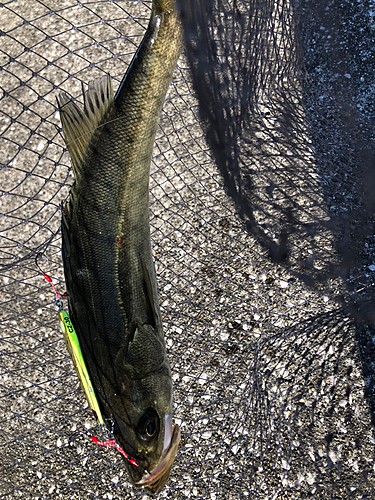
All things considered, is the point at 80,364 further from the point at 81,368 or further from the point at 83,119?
the point at 83,119

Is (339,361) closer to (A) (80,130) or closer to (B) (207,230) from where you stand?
(B) (207,230)

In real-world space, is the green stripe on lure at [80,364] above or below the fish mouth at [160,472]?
above

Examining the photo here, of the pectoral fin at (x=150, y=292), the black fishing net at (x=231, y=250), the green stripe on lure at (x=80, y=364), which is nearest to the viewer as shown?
the green stripe on lure at (x=80, y=364)

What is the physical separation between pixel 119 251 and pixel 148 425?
824mm

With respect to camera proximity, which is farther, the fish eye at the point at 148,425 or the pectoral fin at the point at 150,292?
the pectoral fin at the point at 150,292

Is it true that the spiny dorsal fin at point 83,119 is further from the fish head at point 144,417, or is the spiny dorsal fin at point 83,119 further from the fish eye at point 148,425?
the fish eye at point 148,425

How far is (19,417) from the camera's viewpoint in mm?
2602

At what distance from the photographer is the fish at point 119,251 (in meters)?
1.67

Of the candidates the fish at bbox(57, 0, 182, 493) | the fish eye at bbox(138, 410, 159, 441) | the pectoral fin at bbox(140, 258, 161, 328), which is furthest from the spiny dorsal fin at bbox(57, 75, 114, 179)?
the fish eye at bbox(138, 410, 159, 441)

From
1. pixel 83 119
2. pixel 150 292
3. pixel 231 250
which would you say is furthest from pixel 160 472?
pixel 83 119

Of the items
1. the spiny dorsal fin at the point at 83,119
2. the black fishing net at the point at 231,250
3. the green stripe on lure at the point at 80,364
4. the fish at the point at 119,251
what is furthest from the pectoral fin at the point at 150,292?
the black fishing net at the point at 231,250

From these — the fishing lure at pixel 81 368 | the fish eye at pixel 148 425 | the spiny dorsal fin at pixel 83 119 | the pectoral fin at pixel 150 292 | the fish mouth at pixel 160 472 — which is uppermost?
the spiny dorsal fin at pixel 83 119

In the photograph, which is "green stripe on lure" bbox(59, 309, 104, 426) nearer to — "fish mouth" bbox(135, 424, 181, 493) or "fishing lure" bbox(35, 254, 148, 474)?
"fishing lure" bbox(35, 254, 148, 474)

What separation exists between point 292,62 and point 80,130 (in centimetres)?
189
